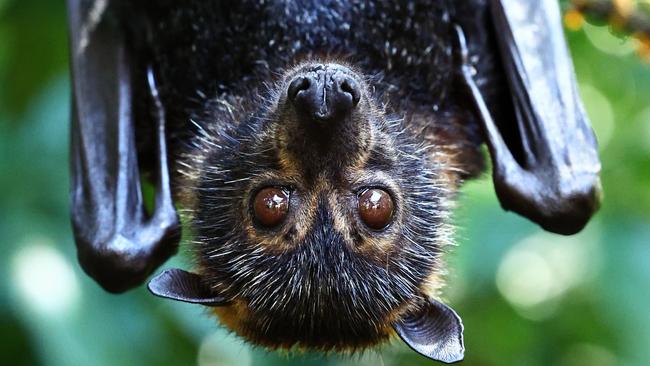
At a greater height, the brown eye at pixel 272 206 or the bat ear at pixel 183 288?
the brown eye at pixel 272 206

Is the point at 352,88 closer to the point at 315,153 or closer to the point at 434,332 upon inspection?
the point at 315,153

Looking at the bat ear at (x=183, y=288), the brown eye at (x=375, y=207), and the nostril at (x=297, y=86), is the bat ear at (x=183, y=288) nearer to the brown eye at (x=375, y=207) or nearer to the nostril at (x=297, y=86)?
the brown eye at (x=375, y=207)

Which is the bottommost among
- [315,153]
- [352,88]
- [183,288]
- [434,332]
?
[434,332]

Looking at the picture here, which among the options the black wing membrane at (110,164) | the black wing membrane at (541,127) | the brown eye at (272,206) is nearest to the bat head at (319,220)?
the brown eye at (272,206)

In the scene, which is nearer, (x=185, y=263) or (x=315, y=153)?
(x=315, y=153)

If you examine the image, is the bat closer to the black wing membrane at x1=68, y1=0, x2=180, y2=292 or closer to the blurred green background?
the black wing membrane at x1=68, y1=0, x2=180, y2=292

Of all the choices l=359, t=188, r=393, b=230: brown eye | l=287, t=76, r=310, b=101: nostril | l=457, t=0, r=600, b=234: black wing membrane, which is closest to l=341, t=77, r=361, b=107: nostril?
l=287, t=76, r=310, b=101: nostril

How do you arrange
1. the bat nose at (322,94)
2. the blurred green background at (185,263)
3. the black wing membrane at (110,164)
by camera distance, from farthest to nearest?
the blurred green background at (185,263) < the black wing membrane at (110,164) < the bat nose at (322,94)

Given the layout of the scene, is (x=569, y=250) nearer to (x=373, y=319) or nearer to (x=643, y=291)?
(x=643, y=291)

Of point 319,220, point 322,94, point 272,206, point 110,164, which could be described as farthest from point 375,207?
point 110,164
